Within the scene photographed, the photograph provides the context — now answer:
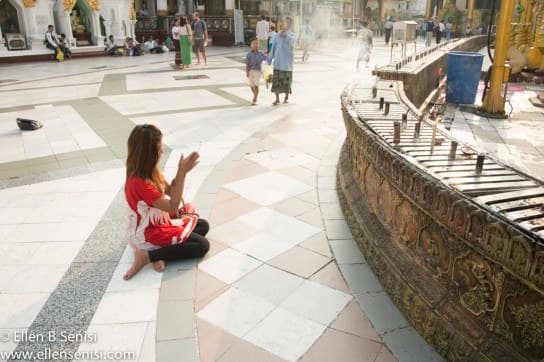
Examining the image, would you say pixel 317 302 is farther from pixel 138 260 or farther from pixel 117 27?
pixel 117 27

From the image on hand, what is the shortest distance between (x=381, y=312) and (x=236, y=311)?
96cm

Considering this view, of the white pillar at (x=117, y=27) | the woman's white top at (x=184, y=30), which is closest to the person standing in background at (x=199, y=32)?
the woman's white top at (x=184, y=30)

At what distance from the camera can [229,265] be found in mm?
3393

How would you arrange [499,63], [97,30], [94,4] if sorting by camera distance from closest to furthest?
[499,63]
[94,4]
[97,30]

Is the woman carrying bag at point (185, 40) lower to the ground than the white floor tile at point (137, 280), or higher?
higher

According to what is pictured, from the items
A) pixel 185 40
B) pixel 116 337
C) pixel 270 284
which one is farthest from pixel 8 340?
pixel 185 40

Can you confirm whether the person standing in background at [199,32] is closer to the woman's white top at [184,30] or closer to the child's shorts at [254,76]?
the woman's white top at [184,30]

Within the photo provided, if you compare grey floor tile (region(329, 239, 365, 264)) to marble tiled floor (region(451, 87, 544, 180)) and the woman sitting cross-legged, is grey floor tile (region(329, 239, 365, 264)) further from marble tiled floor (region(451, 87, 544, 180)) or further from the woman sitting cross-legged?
marble tiled floor (region(451, 87, 544, 180))

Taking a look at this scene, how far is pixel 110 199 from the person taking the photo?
467 cm

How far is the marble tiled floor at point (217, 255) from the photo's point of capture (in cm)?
261

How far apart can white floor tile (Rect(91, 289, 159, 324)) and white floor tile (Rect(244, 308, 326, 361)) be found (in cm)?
73

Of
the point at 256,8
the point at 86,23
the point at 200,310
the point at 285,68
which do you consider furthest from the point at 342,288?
the point at 256,8

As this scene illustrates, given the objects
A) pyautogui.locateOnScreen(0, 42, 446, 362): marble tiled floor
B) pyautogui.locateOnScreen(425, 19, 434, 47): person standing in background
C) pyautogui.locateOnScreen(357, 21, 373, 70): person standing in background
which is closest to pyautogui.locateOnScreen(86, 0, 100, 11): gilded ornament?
pyautogui.locateOnScreen(357, 21, 373, 70): person standing in background

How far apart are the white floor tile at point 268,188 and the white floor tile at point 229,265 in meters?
1.04
